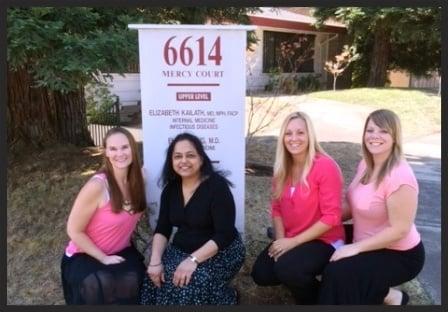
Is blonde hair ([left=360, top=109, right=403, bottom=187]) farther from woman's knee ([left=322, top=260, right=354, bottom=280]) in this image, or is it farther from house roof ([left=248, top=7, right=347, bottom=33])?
house roof ([left=248, top=7, right=347, bottom=33])

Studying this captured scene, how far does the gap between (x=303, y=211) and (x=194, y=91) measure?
1.18m

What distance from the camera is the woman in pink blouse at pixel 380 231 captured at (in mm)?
3074

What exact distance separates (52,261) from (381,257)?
109 inches

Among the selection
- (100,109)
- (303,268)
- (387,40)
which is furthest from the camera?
(387,40)

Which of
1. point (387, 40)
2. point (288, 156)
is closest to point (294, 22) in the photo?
point (387, 40)

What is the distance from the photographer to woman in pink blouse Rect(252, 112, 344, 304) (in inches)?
129

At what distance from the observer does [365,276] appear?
3.11 meters

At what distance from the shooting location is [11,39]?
358cm

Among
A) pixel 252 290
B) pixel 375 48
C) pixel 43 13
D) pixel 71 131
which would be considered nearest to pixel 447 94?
Answer: pixel 252 290

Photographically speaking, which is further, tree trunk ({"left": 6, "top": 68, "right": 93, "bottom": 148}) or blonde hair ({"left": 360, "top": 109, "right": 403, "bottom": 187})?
tree trunk ({"left": 6, "top": 68, "right": 93, "bottom": 148})

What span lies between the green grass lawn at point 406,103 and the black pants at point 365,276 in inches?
357

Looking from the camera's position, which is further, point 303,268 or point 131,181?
point 131,181

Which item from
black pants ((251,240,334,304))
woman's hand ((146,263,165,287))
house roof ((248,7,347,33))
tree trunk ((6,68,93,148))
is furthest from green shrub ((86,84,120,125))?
house roof ((248,7,347,33))

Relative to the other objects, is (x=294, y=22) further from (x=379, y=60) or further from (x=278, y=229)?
(x=278, y=229)
